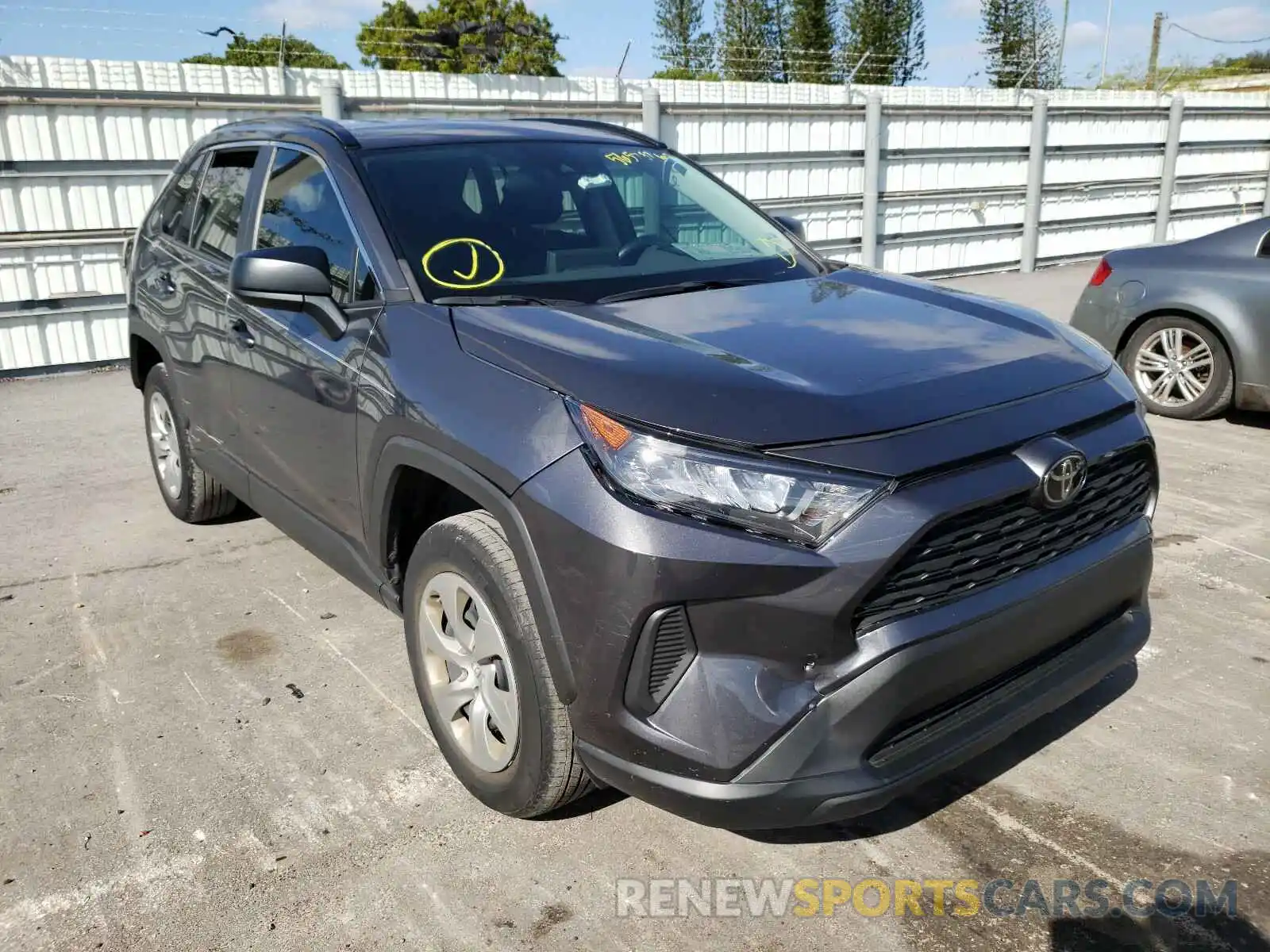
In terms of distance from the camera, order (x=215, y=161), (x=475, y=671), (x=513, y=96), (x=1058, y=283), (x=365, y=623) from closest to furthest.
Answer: (x=475, y=671) < (x=365, y=623) < (x=215, y=161) < (x=513, y=96) < (x=1058, y=283)

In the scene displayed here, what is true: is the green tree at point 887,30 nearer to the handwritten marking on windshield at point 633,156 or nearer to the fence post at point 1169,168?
the fence post at point 1169,168

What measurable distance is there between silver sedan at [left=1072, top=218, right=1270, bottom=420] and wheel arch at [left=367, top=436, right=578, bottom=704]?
542cm

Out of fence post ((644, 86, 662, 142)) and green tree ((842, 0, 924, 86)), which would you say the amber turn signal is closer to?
fence post ((644, 86, 662, 142))

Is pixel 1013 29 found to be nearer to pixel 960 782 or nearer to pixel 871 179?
pixel 871 179

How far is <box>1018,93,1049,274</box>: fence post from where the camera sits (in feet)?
45.6

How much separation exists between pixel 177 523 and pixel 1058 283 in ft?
37.4

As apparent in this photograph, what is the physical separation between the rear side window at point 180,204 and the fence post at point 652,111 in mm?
6515

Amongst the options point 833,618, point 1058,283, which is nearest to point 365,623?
point 833,618

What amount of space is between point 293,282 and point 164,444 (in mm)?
2555

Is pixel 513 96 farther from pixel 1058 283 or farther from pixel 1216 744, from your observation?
pixel 1216 744

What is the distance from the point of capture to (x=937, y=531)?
2.21 metres

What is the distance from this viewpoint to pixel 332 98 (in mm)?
9219

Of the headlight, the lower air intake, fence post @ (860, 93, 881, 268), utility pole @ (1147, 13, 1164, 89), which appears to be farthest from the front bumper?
utility pole @ (1147, 13, 1164, 89)

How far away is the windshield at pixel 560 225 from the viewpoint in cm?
312
